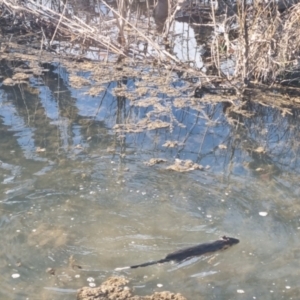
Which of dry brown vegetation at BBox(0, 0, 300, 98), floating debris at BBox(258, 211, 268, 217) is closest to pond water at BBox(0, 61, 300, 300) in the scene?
floating debris at BBox(258, 211, 268, 217)

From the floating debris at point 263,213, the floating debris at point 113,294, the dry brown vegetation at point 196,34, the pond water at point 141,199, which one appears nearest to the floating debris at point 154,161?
the pond water at point 141,199

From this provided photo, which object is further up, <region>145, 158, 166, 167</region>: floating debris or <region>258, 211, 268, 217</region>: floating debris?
<region>145, 158, 166, 167</region>: floating debris

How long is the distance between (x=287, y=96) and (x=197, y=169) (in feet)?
9.13

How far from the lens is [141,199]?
16.9 ft

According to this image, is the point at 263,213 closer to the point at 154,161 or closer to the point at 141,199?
the point at 141,199

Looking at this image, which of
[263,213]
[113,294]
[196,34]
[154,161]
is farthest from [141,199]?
[196,34]

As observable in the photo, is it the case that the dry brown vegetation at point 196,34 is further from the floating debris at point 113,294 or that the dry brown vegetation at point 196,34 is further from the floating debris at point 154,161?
the floating debris at point 113,294

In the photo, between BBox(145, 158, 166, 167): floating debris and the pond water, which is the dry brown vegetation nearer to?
the pond water

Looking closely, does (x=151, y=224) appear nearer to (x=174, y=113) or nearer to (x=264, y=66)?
(x=174, y=113)

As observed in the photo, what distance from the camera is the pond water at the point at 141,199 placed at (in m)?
4.12

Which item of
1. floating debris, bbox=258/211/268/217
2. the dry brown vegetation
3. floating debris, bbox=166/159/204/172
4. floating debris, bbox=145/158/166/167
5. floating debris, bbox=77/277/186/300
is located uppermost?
the dry brown vegetation

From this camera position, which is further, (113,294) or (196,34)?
(196,34)

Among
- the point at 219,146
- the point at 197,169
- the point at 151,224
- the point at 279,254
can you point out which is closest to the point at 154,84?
the point at 219,146

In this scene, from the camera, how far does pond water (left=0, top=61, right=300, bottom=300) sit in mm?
4125
